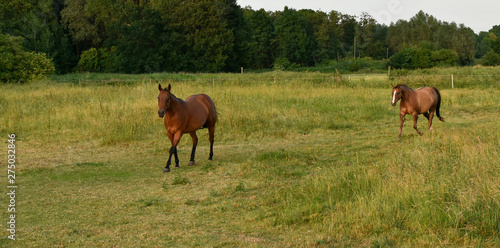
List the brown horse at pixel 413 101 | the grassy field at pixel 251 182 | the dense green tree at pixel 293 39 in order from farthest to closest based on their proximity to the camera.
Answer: the dense green tree at pixel 293 39 < the brown horse at pixel 413 101 < the grassy field at pixel 251 182

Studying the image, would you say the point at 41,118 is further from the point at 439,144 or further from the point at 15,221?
the point at 439,144

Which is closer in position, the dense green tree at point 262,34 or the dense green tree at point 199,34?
the dense green tree at point 199,34

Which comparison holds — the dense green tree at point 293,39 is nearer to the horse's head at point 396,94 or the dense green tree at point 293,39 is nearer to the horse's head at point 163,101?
the horse's head at point 396,94

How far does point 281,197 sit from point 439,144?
4.05 m

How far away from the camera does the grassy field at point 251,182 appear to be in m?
5.11

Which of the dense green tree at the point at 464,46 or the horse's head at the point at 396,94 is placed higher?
the dense green tree at the point at 464,46

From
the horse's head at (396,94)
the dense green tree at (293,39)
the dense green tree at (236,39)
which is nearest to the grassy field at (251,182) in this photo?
the horse's head at (396,94)

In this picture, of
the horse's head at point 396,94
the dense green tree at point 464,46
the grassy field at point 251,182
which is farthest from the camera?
the dense green tree at point 464,46

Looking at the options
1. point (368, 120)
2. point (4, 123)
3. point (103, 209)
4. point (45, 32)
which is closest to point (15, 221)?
point (103, 209)

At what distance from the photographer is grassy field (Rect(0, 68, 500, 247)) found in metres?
5.11

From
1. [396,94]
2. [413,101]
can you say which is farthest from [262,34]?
[396,94]

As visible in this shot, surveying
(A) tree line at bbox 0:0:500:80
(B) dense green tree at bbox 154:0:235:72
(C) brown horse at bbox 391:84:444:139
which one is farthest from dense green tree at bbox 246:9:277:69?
(C) brown horse at bbox 391:84:444:139

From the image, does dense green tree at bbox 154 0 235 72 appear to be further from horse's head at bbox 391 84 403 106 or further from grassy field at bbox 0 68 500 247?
horse's head at bbox 391 84 403 106

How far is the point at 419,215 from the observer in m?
5.16
